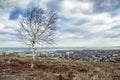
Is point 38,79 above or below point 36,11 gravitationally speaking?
below

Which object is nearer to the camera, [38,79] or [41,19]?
[38,79]

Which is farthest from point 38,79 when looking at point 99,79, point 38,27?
point 38,27

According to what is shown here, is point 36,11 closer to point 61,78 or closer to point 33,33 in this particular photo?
point 33,33

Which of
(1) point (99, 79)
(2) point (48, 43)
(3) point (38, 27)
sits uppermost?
(3) point (38, 27)

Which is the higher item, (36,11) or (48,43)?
(36,11)

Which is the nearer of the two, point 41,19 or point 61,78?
point 61,78

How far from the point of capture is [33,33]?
103 ft

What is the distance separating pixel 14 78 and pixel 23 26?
49.3 ft

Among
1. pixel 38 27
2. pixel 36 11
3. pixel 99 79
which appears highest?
pixel 36 11

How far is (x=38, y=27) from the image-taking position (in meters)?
31.0

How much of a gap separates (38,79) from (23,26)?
15729mm

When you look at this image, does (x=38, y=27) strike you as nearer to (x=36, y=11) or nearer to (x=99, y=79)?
(x=36, y=11)

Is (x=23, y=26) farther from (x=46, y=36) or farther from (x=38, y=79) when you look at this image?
(x=38, y=79)

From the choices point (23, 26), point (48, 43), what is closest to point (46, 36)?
point (48, 43)
